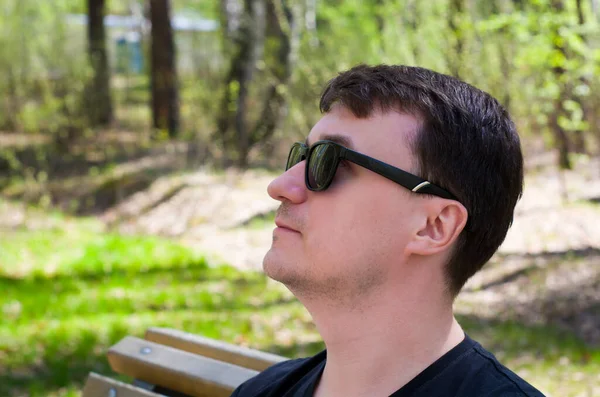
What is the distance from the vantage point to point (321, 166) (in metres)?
1.88

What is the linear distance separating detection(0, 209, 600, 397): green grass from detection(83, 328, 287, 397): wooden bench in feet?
8.11

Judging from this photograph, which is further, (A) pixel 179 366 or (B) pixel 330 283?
(A) pixel 179 366

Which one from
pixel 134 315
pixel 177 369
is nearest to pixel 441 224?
pixel 177 369

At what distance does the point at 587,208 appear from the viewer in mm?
8570

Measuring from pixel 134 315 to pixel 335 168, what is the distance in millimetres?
4800

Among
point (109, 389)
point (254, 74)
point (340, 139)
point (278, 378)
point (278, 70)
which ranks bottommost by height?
point (109, 389)

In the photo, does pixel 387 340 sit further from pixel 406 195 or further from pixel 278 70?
pixel 278 70

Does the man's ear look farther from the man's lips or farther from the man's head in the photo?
the man's lips

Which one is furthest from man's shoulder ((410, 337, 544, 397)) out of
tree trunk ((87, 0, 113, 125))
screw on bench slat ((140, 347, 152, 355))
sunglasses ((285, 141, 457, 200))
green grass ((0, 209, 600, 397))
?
tree trunk ((87, 0, 113, 125))

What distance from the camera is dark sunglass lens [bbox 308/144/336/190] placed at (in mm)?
1861

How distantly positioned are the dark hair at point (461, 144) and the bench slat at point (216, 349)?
→ 818 millimetres

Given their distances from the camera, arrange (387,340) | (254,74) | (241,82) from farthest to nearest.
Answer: (241,82) → (254,74) → (387,340)

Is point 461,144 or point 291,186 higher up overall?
point 461,144

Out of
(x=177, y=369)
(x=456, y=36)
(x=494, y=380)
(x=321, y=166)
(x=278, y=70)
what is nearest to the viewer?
(x=494, y=380)
